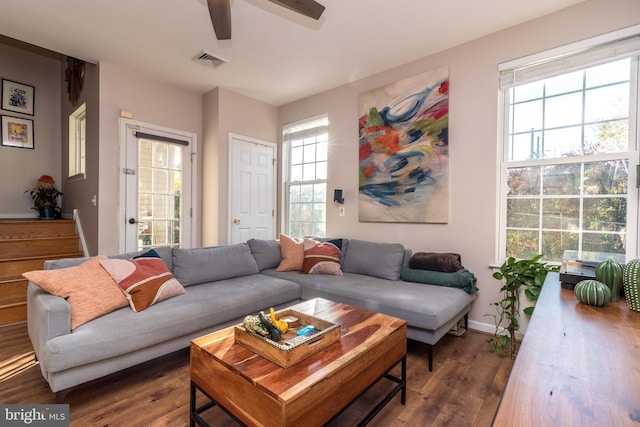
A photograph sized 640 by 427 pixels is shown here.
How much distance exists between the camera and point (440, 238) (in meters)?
3.11

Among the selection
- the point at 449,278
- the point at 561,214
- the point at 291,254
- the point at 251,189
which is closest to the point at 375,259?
the point at 449,278

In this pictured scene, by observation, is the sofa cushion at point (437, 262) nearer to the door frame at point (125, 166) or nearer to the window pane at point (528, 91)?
the window pane at point (528, 91)

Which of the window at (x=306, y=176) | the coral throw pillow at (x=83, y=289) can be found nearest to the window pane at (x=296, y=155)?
the window at (x=306, y=176)

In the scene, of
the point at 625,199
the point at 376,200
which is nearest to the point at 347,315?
the point at 376,200

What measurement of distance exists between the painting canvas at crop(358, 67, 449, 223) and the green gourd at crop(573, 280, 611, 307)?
5.44 ft

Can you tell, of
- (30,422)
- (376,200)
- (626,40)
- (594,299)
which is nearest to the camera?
(594,299)

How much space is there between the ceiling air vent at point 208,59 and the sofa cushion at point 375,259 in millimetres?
2595

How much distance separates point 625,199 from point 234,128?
4252 mm

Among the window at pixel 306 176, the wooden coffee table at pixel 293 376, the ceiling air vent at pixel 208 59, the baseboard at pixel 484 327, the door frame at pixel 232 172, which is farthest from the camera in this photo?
the window at pixel 306 176

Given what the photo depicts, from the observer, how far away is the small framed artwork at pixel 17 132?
418 centimetres

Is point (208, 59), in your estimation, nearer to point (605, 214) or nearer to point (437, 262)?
point (437, 262)

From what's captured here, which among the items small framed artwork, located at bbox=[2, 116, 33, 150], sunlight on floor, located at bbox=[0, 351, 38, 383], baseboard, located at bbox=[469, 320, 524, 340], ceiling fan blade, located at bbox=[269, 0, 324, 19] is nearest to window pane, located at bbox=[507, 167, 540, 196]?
baseboard, located at bbox=[469, 320, 524, 340]

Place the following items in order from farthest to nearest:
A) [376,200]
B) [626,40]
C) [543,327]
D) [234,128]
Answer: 1. [234,128]
2. [376,200]
3. [626,40]
4. [543,327]

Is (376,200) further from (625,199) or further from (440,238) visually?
(625,199)
